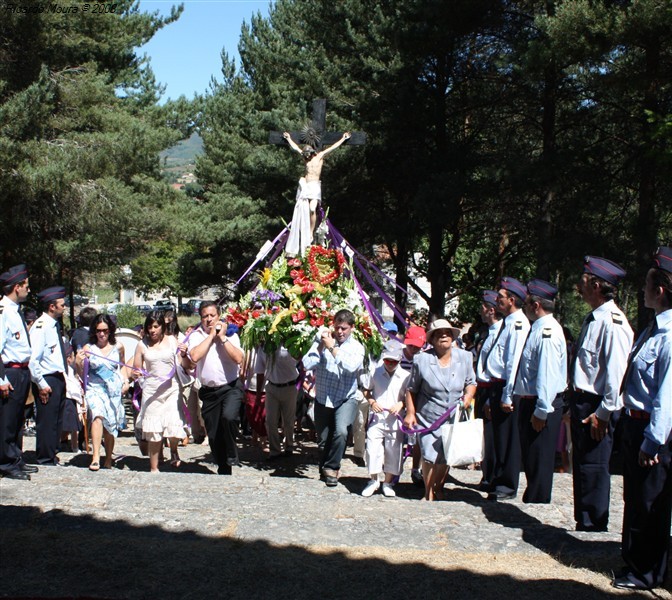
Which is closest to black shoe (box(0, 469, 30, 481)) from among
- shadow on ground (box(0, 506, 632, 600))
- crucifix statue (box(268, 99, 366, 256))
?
shadow on ground (box(0, 506, 632, 600))

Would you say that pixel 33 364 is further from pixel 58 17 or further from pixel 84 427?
pixel 58 17

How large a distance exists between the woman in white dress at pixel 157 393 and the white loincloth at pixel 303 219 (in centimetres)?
250

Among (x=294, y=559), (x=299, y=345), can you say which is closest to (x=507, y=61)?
(x=299, y=345)

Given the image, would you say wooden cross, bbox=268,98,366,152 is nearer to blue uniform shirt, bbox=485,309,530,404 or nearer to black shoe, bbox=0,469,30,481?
blue uniform shirt, bbox=485,309,530,404

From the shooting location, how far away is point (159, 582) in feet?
15.8

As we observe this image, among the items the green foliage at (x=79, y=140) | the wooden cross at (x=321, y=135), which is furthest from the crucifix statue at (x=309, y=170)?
the green foliage at (x=79, y=140)

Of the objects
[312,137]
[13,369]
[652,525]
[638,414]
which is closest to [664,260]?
[638,414]

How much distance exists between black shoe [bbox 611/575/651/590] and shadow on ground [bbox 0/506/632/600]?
18cm

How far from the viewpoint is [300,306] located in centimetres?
922

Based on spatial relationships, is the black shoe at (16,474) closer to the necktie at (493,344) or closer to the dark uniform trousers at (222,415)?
the dark uniform trousers at (222,415)

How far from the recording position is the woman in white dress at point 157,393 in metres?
8.81

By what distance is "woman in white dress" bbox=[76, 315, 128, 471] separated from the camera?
28.4 ft

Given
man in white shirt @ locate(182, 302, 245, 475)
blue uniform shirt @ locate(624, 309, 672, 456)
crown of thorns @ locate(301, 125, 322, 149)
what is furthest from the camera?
crown of thorns @ locate(301, 125, 322, 149)

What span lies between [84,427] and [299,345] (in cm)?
331
